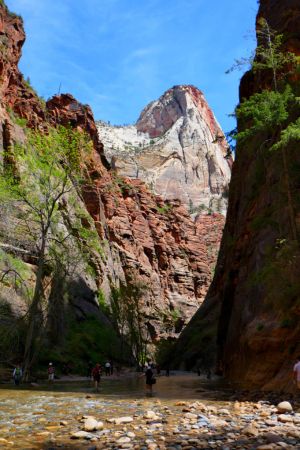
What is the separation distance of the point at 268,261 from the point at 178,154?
15004cm

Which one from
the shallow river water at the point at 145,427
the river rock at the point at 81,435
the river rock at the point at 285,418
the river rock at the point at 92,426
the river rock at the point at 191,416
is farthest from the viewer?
the river rock at the point at 191,416

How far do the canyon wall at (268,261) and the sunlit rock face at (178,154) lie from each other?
108 meters

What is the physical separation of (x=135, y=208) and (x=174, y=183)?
196ft

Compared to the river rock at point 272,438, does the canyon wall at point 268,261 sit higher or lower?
higher

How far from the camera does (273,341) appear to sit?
1836 cm

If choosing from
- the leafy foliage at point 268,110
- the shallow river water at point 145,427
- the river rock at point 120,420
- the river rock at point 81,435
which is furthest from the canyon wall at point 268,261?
the river rock at point 81,435

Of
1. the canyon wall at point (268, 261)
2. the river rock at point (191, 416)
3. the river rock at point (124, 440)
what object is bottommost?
the river rock at point (124, 440)

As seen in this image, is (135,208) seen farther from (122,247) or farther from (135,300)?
(135,300)

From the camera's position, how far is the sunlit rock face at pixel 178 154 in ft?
495

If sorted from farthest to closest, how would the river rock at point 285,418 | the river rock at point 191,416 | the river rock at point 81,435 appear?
the river rock at point 191,416 < the river rock at point 285,418 < the river rock at point 81,435

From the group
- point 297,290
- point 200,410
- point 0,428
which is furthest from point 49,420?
point 297,290

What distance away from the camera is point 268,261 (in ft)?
60.9

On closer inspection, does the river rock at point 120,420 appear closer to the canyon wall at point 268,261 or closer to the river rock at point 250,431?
the river rock at point 250,431

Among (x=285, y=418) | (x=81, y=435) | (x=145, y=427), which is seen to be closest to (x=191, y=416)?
(x=145, y=427)
